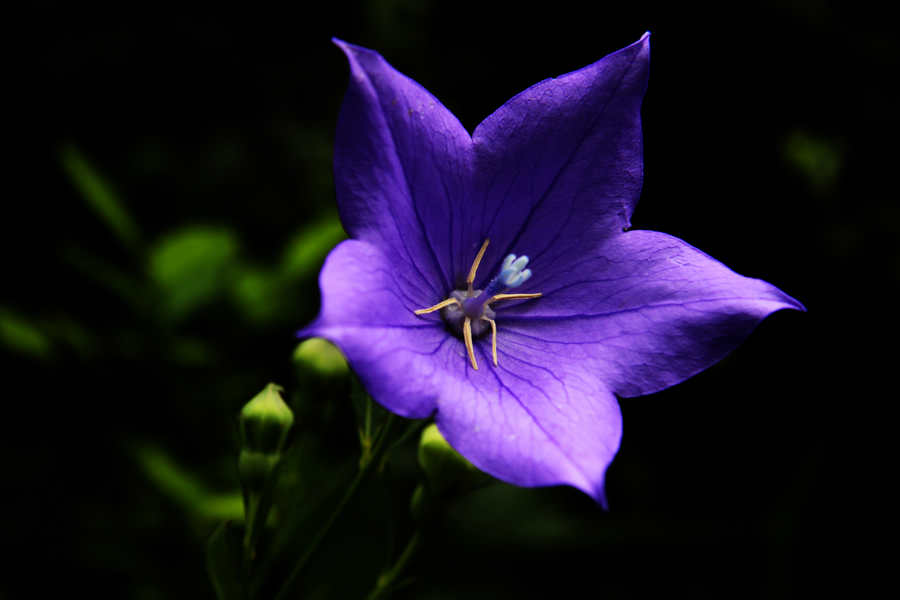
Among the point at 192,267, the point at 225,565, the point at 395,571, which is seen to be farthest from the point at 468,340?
the point at 192,267

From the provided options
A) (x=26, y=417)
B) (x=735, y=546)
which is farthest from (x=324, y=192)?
(x=735, y=546)

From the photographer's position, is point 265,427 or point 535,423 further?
point 265,427

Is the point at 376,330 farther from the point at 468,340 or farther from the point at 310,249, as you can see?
the point at 310,249

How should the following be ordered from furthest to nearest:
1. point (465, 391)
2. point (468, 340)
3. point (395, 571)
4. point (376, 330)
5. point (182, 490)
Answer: point (182, 490)
point (395, 571)
point (468, 340)
point (465, 391)
point (376, 330)

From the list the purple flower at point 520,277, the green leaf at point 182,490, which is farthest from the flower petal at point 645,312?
the green leaf at point 182,490

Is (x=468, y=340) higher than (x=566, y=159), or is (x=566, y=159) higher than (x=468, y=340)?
(x=566, y=159)

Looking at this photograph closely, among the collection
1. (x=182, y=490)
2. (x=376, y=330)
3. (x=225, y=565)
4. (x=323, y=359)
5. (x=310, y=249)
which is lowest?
(x=182, y=490)
